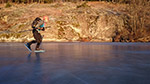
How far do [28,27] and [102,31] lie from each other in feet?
40.0

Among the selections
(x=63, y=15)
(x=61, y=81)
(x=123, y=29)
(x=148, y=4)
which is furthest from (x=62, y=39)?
(x=61, y=81)

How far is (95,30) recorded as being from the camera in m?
23.0

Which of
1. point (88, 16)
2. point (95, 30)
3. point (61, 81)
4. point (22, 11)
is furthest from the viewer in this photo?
point (22, 11)

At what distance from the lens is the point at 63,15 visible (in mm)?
24219

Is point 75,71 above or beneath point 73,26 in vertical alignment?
beneath

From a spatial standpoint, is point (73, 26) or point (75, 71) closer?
point (75, 71)

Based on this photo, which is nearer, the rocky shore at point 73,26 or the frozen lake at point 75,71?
the frozen lake at point 75,71

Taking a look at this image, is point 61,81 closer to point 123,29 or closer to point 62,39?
point 62,39

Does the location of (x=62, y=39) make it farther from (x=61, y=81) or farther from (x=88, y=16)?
(x=61, y=81)

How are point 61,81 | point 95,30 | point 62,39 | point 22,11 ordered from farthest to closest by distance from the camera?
1. point 22,11
2. point 95,30
3. point 62,39
4. point 61,81

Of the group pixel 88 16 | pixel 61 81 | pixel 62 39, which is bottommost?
pixel 62 39

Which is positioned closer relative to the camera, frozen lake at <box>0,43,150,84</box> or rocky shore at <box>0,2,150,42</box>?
frozen lake at <box>0,43,150,84</box>

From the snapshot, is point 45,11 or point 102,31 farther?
point 45,11

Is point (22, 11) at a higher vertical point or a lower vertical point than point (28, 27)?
higher
